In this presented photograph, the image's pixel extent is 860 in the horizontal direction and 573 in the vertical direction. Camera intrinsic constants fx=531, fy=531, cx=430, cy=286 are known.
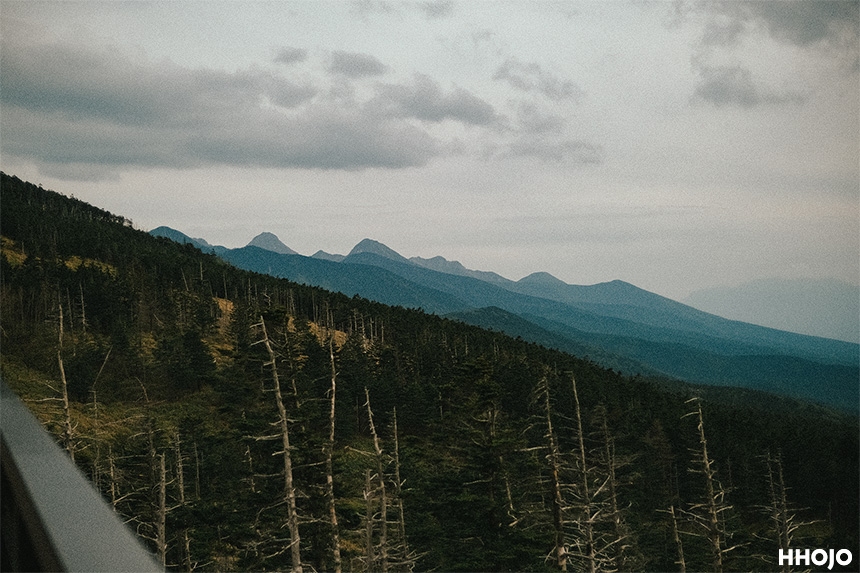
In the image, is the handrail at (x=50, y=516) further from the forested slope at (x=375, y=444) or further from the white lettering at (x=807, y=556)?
the white lettering at (x=807, y=556)

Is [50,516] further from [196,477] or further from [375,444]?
[196,477]

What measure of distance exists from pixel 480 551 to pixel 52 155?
1922 centimetres

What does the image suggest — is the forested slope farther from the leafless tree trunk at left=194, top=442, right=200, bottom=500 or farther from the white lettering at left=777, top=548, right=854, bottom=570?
the white lettering at left=777, top=548, right=854, bottom=570

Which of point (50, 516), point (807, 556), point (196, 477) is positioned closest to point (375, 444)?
point (50, 516)

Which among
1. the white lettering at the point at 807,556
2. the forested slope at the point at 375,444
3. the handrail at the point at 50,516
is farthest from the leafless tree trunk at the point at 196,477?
the handrail at the point at 50,516

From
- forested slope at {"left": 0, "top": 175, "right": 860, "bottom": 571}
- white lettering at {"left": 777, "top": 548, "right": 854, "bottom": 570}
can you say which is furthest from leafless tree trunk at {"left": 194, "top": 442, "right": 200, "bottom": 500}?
white lettering at {"left": 777, "top": 548, "right": 854, "bottom": 570}

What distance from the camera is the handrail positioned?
106cm

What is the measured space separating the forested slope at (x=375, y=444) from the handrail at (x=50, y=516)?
1130 cm

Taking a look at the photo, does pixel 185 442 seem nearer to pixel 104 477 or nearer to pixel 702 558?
pixel 104 477

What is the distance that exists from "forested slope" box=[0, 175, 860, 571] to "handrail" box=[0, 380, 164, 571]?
1130cm

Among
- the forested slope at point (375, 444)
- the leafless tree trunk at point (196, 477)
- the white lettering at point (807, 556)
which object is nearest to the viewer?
the white lettering at point (807, 556)

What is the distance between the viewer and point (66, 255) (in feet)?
339

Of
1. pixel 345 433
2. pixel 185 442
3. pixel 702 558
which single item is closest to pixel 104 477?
pixel 185 442

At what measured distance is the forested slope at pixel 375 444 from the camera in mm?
19422
